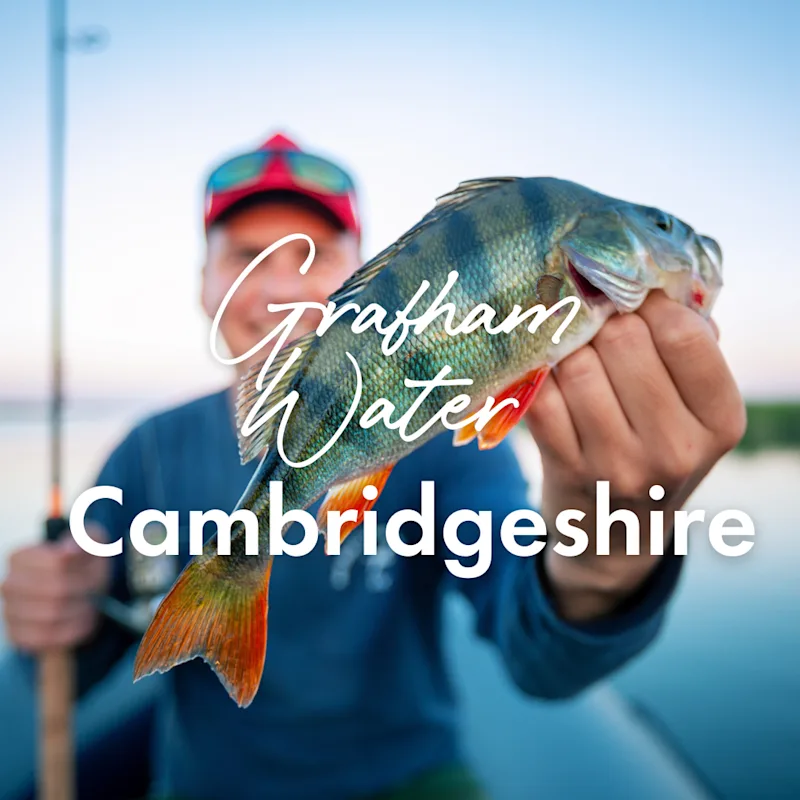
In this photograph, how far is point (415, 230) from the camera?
124cm

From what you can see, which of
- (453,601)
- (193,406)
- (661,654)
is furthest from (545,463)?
(661,654)

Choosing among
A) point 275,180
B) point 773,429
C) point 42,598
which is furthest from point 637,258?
point 773,429

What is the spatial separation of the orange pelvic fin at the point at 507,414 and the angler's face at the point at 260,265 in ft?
4.85

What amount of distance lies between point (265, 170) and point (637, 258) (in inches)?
74.3

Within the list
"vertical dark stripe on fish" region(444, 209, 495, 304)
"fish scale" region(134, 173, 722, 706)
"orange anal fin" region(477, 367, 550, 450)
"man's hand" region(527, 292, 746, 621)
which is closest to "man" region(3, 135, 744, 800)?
"man's hand" region(527, 292, 746, 621)

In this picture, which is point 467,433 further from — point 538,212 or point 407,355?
point 538,212

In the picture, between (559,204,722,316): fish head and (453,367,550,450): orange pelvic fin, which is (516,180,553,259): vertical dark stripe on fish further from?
(453,367,550,450): orange pelvic fin

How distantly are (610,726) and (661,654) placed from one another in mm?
2652

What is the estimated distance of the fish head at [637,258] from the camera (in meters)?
1.17

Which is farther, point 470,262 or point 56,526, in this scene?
point 56,526

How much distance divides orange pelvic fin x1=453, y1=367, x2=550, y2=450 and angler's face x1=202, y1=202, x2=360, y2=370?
1.48 m

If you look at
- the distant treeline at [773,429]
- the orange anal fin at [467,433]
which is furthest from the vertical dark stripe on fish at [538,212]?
the distant treeline at [773,429]

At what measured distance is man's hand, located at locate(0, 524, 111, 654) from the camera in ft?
8.29

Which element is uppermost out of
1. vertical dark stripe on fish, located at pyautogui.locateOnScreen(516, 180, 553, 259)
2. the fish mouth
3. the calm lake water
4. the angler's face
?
the angler's face
